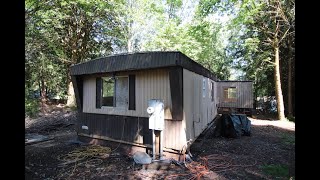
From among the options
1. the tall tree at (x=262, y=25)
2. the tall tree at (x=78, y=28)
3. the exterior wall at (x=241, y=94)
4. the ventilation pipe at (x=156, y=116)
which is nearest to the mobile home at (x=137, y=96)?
the ventilation pipe at (x=156, y=116)

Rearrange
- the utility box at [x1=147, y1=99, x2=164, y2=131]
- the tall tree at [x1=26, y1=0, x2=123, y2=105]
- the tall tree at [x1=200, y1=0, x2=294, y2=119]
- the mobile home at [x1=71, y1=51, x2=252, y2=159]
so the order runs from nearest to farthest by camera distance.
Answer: the utility box at [x1=147, y1=99, x2=164, y2=131] → the mobile home at [x1=71, y1=51, x2=252, y2=159] → the tall tree at [x1=200, y1=0, x2=294, y2=119] → the tall tree at [x1=26, y1=0, x2=123, y2=105]

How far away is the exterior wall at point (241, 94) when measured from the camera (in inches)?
672

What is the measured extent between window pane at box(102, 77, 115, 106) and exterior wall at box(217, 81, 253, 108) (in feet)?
Answer: 40.5

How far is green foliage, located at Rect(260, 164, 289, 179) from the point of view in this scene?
4.75 meters

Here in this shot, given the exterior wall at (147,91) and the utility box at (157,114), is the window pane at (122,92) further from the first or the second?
the utility box at (157,114)

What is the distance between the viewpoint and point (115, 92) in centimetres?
694

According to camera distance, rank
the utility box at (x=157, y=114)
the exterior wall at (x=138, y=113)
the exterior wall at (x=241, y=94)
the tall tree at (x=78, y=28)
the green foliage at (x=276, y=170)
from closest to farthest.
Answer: the green foliage at (x=276, y=170), the utility box at (x=157, y=114), the exterior wall at (x=138, y=113), the tall tree at (x=78, y=28), the exterior wall at (x=241, y=94)

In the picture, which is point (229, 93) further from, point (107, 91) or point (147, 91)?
point (147, 91)

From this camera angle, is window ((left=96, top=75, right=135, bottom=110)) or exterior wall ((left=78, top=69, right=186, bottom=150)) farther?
window ((left=96, top=75, right=135, bottom=110))

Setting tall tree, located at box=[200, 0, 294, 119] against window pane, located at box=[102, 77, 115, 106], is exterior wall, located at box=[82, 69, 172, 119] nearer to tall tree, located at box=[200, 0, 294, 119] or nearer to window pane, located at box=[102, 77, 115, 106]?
window pane, located at box=[102, 77, 115, 106]

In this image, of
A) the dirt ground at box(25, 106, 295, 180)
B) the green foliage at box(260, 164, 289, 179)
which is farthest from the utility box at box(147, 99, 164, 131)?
the green foliage at box(260, 164, 289, 179)

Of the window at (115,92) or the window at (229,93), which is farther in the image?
the window at (229,93)

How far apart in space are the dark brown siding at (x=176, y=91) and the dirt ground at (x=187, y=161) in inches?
49.5

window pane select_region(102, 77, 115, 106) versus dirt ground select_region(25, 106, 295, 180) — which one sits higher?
window pane select_region(102, 77, 115, 106)
